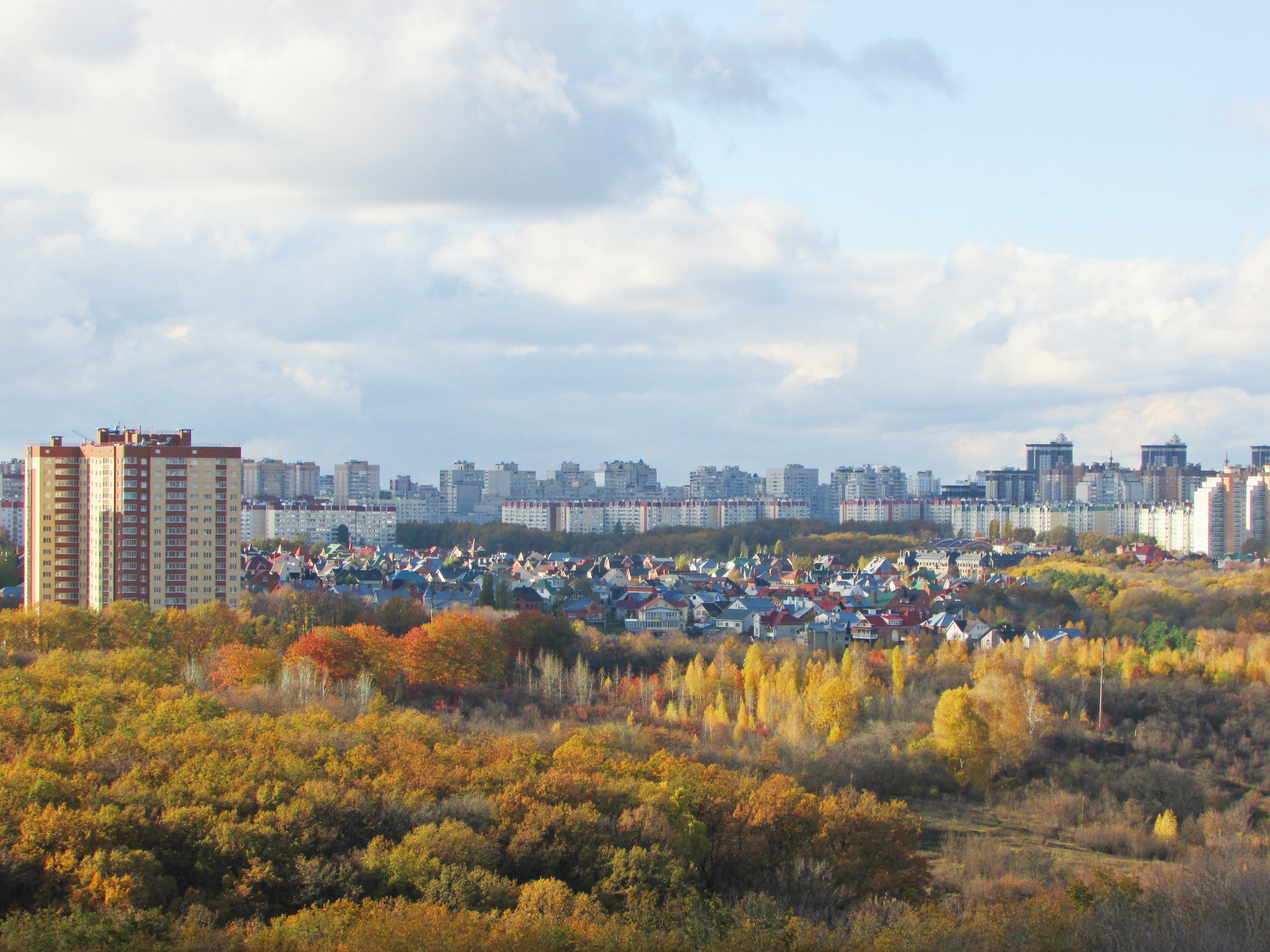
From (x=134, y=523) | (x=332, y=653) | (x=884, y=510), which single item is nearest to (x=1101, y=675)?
(x=332, y=653)

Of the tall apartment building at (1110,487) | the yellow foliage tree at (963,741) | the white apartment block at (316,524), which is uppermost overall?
the tall apartment building at (1110,487)

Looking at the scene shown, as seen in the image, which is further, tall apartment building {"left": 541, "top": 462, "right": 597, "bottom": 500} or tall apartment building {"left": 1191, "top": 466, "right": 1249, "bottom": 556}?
tall apartment building {"left": 541, "top": 462, "right": 597, "bottom": 500}

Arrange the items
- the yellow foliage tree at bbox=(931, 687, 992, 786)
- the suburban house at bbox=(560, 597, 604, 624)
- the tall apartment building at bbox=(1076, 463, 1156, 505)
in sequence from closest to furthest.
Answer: the yellow foliage tree at bbox=(931, 687, 992, 786) → the suburban house at bbox=(560, 597, 604, 624) → the tall apartment building at bbox=(1076, 463, 1156, 505)

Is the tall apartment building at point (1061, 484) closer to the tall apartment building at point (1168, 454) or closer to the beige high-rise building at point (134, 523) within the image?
the tall apartment building at point (1168, 454)

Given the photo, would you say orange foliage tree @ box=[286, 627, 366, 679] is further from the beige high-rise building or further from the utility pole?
the utility pole

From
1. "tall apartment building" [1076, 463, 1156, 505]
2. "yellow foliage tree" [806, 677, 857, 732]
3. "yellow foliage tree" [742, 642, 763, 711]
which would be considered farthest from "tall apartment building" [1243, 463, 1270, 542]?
"yellow foliage tree" [806, 677, 857, 732]

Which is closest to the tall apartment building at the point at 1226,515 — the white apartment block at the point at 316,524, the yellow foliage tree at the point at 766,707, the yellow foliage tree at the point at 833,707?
the white apartment block at the point at 316,524
